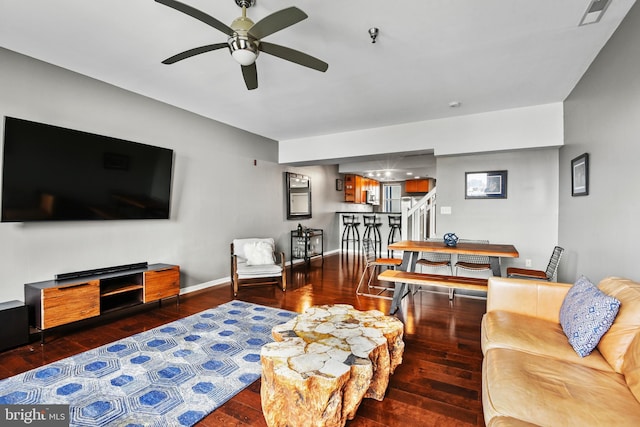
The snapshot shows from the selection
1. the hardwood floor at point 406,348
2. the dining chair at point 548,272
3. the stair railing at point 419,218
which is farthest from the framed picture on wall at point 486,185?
the hardwood floor at point 406,348

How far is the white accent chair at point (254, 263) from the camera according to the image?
4.47m

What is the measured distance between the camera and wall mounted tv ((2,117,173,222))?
9.16 ft

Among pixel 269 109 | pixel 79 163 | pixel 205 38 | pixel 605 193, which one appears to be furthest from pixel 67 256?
pixel 605 193

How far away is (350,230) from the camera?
8.88 m

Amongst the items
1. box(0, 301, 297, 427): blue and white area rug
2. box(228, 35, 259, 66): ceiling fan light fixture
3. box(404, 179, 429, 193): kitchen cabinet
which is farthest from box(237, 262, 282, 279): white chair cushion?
box(404, 179, 429, 193): kitchen cabinet

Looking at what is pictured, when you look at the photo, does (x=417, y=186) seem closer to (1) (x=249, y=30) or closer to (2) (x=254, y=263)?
(2) (x=254, y=263)

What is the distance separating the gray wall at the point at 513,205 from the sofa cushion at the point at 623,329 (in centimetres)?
308

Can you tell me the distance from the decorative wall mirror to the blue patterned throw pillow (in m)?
5.27

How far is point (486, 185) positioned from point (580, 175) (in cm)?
156

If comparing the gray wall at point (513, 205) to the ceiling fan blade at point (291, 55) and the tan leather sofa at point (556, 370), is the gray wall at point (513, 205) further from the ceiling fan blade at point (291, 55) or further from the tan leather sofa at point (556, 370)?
the ceiling fan blade at point (291, 55)

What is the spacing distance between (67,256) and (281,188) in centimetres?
385

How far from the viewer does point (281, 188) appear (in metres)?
6.46

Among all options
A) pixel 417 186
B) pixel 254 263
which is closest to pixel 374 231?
pixel 417 186

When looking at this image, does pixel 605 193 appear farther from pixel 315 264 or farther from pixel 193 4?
pixel 315 264
